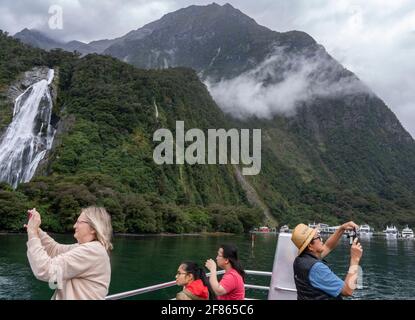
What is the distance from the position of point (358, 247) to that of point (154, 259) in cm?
3005

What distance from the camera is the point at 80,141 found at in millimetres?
81500

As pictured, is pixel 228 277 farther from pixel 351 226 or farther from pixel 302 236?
pixel 351 226

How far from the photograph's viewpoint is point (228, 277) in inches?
203

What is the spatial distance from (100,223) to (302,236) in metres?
1.81

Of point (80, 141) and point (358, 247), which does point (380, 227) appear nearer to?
point (80, 141)

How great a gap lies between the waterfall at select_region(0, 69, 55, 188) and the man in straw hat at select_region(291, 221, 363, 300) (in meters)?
66.4

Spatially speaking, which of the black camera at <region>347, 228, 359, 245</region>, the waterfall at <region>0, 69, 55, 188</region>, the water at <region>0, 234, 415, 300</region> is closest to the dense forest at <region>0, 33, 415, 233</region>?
the waterfall at <region>0, 69, 55, 188</region>

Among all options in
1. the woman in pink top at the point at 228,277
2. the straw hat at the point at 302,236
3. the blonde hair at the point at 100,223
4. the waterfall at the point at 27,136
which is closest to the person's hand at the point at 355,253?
the straw hat at the point at 302,236

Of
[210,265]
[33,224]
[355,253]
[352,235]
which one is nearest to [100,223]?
[33,224]

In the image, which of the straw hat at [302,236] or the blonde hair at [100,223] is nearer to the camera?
the blonde hair at [100,223]

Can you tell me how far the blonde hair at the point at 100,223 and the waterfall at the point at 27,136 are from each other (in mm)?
66230

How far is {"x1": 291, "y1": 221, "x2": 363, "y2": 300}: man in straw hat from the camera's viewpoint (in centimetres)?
379

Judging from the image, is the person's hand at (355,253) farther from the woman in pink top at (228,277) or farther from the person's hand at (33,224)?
the person's hand at (33,224)

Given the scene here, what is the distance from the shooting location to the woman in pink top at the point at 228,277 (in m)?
5.00
